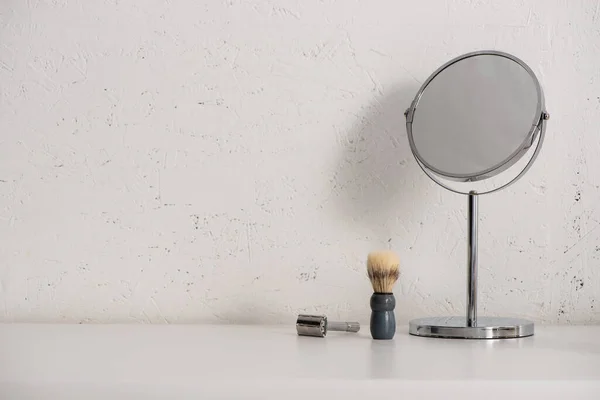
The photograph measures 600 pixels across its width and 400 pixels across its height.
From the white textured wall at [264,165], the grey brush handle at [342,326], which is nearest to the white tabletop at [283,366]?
the grey brush handle at [342,326]

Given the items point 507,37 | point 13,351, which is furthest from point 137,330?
point 507,37

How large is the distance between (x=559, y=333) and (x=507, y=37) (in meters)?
0.59

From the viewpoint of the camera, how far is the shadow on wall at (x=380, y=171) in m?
1.42

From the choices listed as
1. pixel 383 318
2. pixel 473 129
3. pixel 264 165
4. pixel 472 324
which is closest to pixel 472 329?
pixel 472 324

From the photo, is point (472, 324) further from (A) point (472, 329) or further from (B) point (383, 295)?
(B) point (383, 295)

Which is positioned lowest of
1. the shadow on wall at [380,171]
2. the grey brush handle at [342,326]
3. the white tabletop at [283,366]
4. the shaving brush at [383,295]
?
the white tabletop at [283,366]

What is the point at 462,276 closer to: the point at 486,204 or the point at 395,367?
the point at 486,204

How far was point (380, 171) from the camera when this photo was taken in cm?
143

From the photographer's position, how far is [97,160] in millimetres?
1415

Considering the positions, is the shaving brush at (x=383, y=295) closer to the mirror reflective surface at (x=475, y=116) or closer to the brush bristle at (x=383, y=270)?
the brush bristle at (x=383, y=270)

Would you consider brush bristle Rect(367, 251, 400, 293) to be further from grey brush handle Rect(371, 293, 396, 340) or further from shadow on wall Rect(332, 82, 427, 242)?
shadow on wall Rect(332, 82, 427, 242)

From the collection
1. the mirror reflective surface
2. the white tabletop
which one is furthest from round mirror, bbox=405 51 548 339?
the white tabletop

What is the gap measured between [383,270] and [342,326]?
0.13 metres

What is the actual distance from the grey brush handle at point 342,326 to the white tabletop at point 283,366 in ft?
0.04
